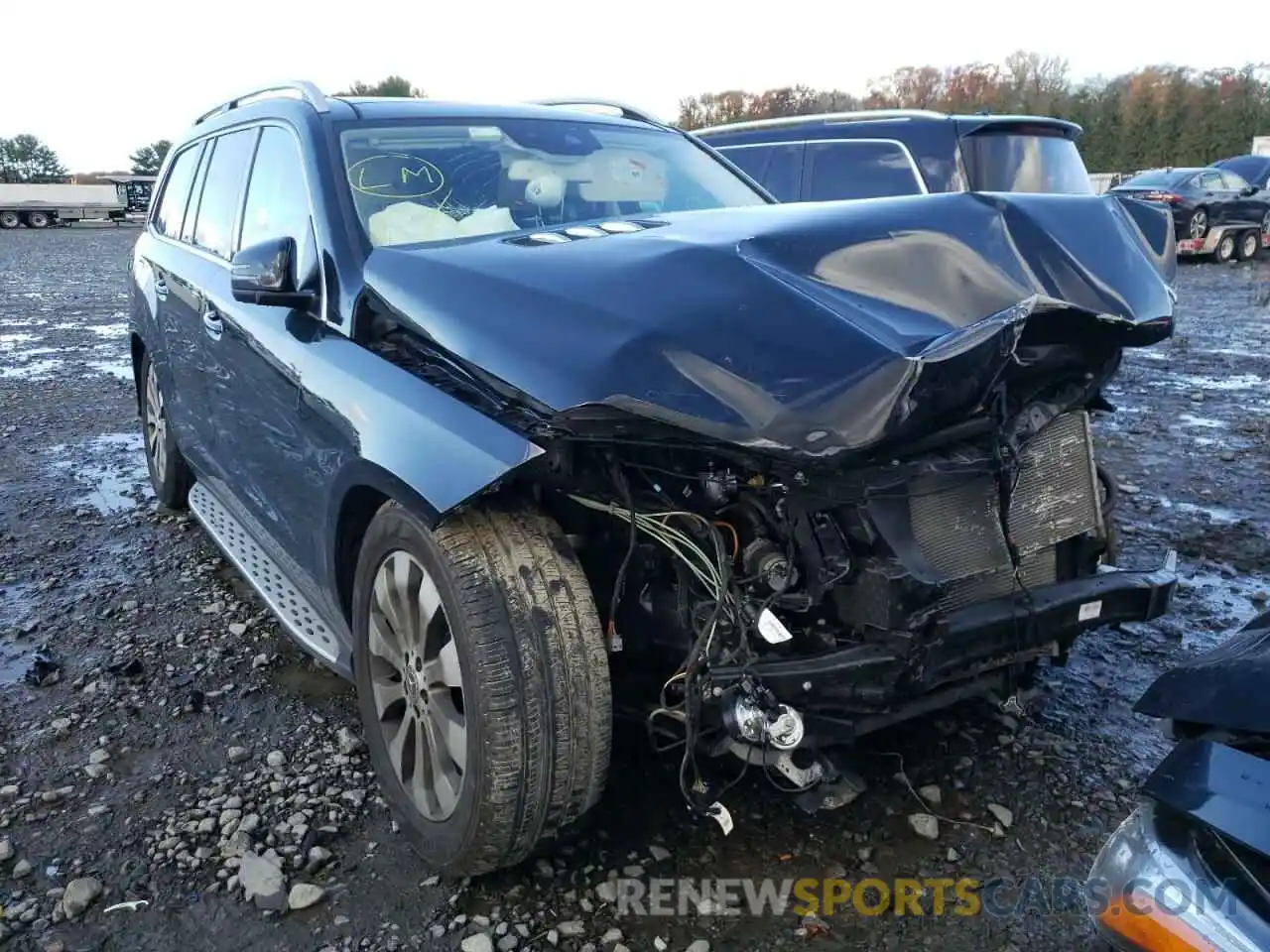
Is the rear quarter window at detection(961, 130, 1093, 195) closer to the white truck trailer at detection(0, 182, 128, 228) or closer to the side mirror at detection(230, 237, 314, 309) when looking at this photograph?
the side mirror at detection(230, 237, 314, 309)

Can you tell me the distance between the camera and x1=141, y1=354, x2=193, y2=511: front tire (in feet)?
16.1

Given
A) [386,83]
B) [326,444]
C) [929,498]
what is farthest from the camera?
[386,83]

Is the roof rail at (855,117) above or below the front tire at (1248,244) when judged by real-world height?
above

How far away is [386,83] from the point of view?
164ft

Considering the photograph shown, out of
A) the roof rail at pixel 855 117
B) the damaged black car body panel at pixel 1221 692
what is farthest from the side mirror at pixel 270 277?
the roof rail at pixel 855 117

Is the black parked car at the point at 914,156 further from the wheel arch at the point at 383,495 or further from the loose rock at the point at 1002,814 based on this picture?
the wheel arch at the point at 383,495

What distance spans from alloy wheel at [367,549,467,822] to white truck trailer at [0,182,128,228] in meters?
46.6

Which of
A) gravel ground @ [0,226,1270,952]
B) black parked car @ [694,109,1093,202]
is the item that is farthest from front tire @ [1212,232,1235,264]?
gravel ground @ [0,226,1270,952]

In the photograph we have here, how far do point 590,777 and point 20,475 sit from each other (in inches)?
201

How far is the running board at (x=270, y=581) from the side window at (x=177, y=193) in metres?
1.31

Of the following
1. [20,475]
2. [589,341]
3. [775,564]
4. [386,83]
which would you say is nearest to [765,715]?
[775,564]

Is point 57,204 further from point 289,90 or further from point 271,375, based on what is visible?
point 271,375

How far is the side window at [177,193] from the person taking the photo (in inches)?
183

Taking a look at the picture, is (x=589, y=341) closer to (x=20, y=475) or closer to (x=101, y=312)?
(x=20, y=475)
